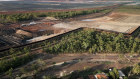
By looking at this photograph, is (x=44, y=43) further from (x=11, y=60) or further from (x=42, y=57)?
(x=11, y=60)

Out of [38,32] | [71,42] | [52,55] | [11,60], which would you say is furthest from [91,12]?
[11,60]

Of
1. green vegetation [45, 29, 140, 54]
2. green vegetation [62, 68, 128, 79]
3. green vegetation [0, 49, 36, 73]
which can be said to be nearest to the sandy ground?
green vegetation [45, 29, 140, 54]

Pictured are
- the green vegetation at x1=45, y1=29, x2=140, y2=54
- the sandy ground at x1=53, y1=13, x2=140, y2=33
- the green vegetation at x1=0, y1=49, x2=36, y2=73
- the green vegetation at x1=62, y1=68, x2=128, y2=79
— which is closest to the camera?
the green vegetation at x1=62, y1=68, x2=128, y2=79

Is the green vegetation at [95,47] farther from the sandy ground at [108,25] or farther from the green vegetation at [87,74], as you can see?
the sandy ground at [108,25]

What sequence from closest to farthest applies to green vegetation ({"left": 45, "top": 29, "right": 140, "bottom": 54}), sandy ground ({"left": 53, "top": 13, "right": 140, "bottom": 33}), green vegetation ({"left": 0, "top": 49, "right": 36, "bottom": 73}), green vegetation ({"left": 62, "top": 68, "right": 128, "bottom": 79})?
green vegetation ({"left": 62, "top": 68, "right": 128, "bottom": 79}) < green vegetation ({"left": 0, "top": 49, "right": 36, "bottom": 73}) < green vegetation ({"left": 45, "top": 29, "right": 140, "bottom": 54}) < sandy ground ({"left": 53, "top": 13, "right": 140, "bottom": 33})

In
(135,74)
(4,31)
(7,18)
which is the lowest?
(135,74)

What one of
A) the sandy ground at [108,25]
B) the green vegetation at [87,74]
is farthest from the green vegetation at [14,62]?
the sandy ground at [108,25]

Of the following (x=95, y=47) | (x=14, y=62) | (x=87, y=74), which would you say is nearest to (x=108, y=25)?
(x=95, y=47)

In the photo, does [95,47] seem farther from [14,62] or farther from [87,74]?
[14,62]

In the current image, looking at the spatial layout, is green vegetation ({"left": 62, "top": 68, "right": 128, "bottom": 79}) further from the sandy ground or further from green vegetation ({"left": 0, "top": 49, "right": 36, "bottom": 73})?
the sandy ground

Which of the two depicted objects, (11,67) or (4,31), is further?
(4,31)

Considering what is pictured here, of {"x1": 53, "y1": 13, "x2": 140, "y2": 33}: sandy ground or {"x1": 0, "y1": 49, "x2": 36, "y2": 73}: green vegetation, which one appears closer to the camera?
{"x1": 0, "y1": 49, "x2": 36, "y2": 73}: green vegetation
